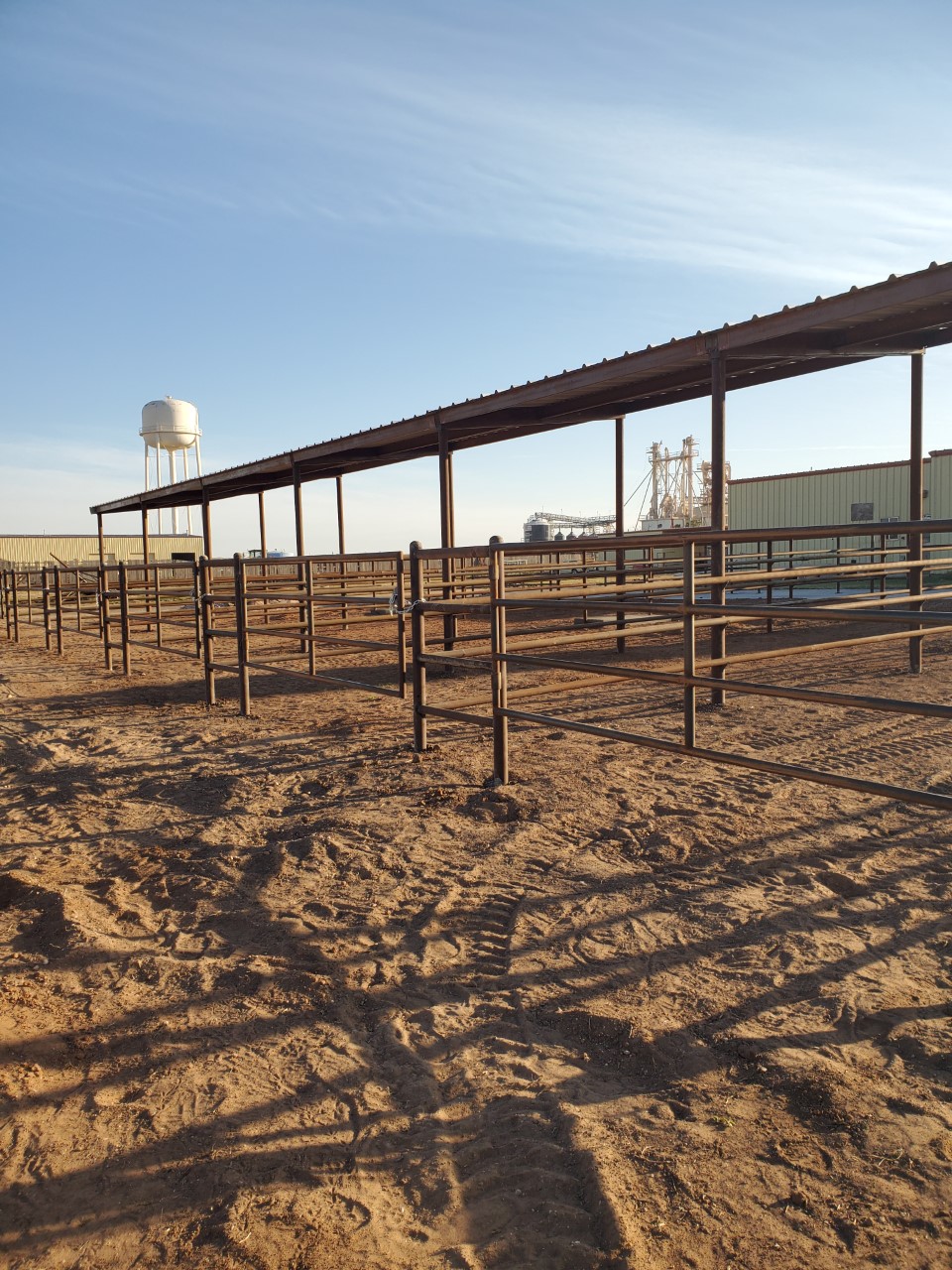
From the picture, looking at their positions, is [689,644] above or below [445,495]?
below

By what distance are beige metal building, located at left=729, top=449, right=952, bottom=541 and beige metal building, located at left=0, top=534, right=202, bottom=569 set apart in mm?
26483

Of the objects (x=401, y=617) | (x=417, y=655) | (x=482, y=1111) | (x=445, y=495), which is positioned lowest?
(x=482, y=1111)

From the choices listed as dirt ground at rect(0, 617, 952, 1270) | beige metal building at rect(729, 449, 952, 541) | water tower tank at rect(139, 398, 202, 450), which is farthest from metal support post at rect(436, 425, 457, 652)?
water tower tank at rect(139, 398, 202, 450)

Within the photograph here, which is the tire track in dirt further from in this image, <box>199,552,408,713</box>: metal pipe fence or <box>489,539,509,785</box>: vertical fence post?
<box>199,552,408,713</box>: metal pipe fence

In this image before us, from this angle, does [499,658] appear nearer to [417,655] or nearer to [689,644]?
[417,655]

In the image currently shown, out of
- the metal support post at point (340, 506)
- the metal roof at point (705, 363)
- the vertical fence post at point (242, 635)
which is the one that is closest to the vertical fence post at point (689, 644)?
the metal roof at point (705, 363)

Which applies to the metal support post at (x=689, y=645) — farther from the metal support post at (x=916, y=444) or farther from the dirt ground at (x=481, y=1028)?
the metal support post at (x=916, y=444)

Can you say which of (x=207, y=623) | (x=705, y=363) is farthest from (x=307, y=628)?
(x=705, y=363)

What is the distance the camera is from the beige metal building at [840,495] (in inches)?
908

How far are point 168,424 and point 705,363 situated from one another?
109 feet

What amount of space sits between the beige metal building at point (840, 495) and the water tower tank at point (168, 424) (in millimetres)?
23484

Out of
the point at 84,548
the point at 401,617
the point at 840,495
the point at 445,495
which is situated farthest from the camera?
the point at 84,548

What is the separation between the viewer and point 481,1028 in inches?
101

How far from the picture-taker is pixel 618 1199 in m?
1.87
